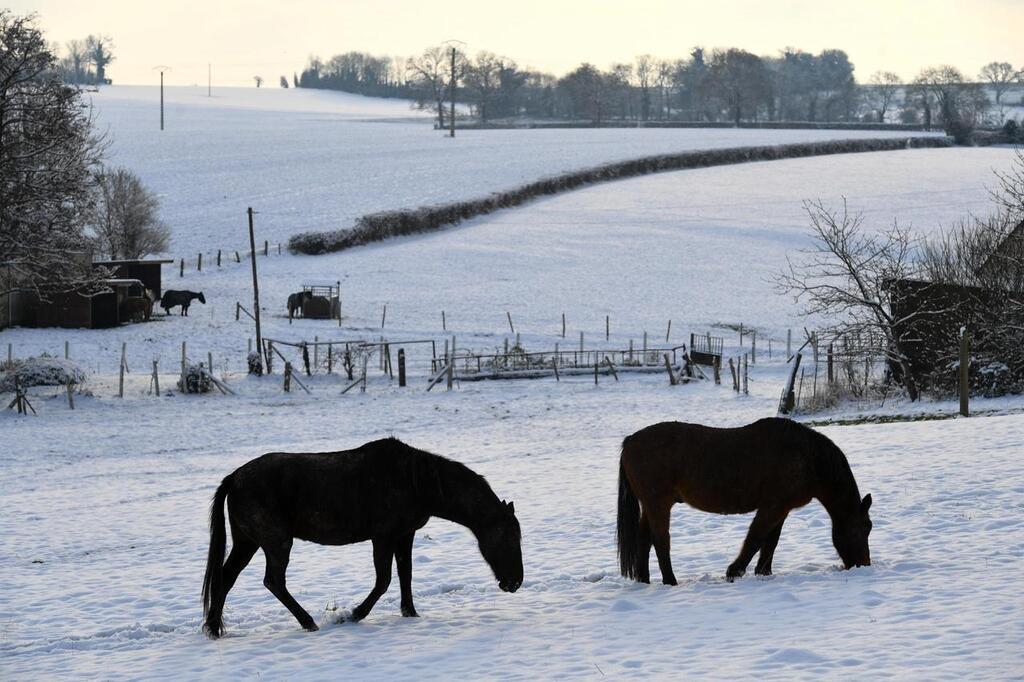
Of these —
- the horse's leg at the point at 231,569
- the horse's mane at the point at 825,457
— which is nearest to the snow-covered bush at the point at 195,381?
the horse's leg at the point at 231,569

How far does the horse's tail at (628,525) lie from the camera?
11133 mm

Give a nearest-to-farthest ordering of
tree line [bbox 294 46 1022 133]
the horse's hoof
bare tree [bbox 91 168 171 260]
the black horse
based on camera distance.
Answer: the horse's hoof < the black horse < bare tree [bbox 91 168 171 260] < tree line [bbox 294 46 1022 133]

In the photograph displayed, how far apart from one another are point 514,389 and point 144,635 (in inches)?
876

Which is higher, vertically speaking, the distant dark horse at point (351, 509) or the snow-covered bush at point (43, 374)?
the distant dark horse at point (351, 509)

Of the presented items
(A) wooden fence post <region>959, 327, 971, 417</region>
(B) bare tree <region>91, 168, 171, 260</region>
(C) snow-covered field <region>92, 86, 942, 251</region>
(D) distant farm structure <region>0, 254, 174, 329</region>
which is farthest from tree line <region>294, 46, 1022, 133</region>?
(A) wooden fence post <region>959, 327, 971, 417</region>

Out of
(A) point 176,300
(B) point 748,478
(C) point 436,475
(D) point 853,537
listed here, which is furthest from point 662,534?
(A) point 176,300

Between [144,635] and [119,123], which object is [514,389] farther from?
[119,123]

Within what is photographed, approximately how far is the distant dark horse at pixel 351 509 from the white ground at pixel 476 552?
22.1 inches

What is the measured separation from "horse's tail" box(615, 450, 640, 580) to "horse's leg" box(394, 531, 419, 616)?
2162 mm

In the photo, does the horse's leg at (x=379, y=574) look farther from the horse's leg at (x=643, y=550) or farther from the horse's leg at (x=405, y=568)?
the horse's leg at (x=643, y=550)

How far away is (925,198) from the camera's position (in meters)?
78.7

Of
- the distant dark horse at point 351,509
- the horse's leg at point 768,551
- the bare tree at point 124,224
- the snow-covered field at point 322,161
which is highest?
the snow-covered field at point 322,161

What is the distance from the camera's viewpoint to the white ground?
29.6ft

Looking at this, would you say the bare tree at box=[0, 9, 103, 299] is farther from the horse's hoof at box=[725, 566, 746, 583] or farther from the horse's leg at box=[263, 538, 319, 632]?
the horse's hoof at box=[725, 566, 746, 583]
